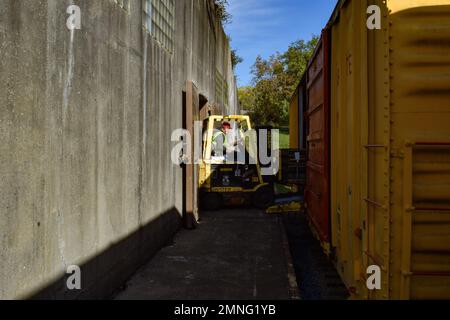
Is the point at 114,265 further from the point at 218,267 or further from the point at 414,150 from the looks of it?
the point at 414,150

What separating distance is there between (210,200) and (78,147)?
7.98 meters

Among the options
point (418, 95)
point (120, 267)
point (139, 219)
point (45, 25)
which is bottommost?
point (120, 267)

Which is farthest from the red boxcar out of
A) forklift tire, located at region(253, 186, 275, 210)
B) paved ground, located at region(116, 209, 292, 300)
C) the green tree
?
the green tree

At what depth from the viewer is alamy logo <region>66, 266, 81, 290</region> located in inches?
160

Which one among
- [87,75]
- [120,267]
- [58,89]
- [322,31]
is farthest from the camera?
[322,31]

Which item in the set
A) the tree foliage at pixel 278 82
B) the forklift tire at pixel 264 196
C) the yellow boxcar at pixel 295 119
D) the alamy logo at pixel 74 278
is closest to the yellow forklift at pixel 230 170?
the forklift tire at pixel 264 196

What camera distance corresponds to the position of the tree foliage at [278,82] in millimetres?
41500

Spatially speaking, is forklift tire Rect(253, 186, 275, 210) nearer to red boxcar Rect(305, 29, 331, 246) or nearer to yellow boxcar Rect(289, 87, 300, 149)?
yellow boxcar Rect(289, 87, 300, 149)

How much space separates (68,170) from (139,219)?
96.5 inches

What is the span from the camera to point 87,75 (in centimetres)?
445

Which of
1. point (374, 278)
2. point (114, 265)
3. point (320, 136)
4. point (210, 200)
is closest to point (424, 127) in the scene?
point (374, 278)

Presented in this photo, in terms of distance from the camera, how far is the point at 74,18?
4.15 metres

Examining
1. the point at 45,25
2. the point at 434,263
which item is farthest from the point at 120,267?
the point at 434,263
